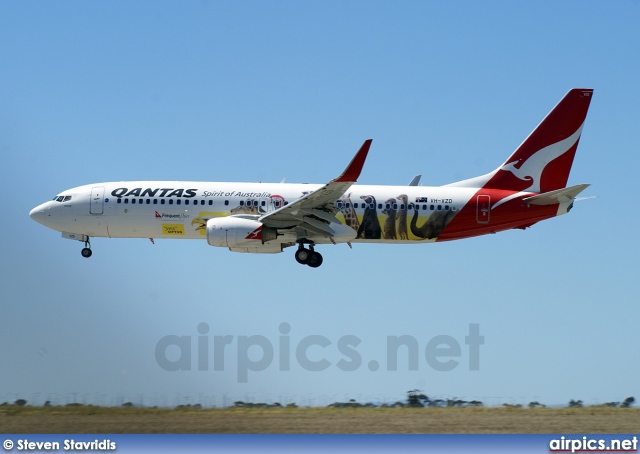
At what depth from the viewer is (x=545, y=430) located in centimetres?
3716

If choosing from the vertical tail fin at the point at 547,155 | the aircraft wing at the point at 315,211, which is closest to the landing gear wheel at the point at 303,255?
the aircraft wing at the point at 315,211

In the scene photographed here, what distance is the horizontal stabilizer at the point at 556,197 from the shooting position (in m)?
52.9

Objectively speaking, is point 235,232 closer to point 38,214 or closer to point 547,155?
point 38,214

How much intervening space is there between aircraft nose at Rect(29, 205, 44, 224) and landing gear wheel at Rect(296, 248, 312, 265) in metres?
13.9

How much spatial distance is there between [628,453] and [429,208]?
949 inches

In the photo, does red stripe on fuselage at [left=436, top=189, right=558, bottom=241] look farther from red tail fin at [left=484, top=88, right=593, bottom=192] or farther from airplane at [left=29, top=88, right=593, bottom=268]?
red tail fin at [left=484, top=88, right=593, bottom=192]

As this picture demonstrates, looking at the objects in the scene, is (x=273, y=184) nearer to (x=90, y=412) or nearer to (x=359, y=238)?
(x=359, y=238)

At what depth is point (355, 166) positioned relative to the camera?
4969 cm

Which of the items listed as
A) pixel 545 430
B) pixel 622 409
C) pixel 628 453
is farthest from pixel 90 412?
pixel 622 409

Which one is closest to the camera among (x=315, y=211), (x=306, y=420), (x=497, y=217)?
(x=306, y=420)

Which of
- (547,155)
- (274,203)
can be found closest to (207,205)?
(274,203)

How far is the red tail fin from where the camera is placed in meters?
57.6

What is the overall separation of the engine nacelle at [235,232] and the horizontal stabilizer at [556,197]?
45.7 feet

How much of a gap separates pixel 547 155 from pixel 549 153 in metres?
0.16
